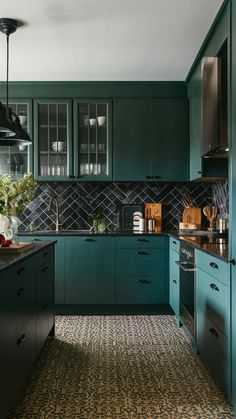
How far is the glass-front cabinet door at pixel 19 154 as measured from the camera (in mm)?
4824

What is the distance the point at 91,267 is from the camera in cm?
460

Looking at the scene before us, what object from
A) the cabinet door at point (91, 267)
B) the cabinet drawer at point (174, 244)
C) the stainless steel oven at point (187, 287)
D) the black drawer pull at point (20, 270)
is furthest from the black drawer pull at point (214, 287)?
the cabinet door at point (91, 267)

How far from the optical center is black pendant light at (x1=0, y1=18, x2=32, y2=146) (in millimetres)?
2794

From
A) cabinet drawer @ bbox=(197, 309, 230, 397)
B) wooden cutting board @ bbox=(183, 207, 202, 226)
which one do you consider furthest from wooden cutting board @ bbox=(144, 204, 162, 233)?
cabinet drawer @ bbox=(197, 309, 230, 397)

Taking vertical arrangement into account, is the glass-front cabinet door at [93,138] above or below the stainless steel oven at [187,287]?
above

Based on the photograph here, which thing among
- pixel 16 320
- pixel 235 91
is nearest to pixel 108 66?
pixel 235 91

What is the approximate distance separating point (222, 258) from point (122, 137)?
8.85 feet

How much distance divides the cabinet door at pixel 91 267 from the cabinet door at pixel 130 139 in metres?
0.81

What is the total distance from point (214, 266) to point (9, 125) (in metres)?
1.60

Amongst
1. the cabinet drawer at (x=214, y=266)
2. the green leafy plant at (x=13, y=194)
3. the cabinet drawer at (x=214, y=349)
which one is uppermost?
the green leafy plant at (x=13, y=194)

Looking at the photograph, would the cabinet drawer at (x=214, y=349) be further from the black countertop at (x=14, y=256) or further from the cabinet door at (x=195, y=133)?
the cabinet door at (x=195, y=133)

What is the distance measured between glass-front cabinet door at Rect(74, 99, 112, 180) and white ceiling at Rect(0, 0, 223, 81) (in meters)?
0.33

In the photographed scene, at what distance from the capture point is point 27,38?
3561 millimetres

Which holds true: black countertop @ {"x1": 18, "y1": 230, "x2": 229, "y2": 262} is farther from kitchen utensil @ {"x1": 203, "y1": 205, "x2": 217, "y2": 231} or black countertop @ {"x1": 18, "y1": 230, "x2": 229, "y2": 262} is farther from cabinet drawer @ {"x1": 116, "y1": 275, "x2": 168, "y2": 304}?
cabinet drawer @ {"x1": 116, "y1": 275, "x2": 168, "y2": 304}
